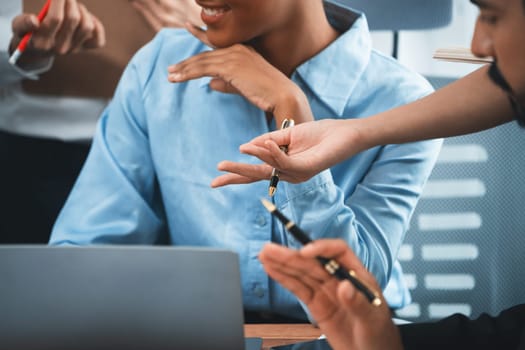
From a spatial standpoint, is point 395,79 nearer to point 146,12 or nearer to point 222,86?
point 222,86

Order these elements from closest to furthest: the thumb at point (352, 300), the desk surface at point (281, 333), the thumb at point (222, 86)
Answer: the thumb at point (352, 300)
the desk surface at point (281, 333)
the thumb at point (222, 86)

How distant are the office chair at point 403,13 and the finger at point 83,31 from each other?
1.85 feet

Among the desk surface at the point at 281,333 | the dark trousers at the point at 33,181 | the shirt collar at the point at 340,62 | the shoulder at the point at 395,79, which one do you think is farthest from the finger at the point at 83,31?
the desk surface at the point at 281,333

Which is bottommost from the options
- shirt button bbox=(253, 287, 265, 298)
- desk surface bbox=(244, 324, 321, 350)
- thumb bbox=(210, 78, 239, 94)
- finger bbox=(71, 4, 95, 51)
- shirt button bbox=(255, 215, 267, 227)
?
shirt button bbox=(253, 287, 265, 298)

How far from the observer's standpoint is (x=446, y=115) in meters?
1.34

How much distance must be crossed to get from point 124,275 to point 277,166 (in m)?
0.36

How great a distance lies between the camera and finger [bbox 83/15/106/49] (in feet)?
5.63

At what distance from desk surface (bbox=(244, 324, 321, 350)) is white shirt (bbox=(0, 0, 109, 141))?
0.60m

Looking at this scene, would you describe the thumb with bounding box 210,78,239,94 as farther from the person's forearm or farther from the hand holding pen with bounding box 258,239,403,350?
the hand holding pen with bounding box 258,239,403,350

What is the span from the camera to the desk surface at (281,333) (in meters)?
1.35

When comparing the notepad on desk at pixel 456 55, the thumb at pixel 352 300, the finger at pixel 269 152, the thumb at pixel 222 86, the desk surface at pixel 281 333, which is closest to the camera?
the thumb at pixel 352 300

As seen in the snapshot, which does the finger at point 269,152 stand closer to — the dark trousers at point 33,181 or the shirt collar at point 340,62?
the shirt collar at point 340,62

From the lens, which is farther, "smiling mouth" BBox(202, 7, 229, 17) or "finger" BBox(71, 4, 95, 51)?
"finger" BBox(71, 4, 95, 51)

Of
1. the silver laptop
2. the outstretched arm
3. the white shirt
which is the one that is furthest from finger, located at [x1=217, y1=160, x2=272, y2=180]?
the white shirt
